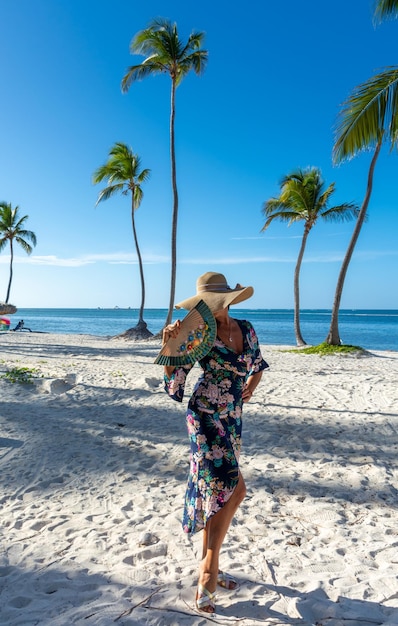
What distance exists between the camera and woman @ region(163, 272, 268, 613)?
2.27 m

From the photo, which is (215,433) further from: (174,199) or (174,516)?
(174,199)

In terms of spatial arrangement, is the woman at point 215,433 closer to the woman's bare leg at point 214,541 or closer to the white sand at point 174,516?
the woman's bare leg at point 214,541

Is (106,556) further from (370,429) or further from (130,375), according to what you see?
(130,375)

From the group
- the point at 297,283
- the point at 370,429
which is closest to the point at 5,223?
the point at 297,283

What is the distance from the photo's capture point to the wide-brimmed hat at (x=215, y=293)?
7.79ft

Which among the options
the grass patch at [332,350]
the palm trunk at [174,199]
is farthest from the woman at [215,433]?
the palm trunk at [174,199]

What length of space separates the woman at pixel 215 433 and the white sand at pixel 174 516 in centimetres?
36

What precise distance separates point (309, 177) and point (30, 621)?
17838 millimetres

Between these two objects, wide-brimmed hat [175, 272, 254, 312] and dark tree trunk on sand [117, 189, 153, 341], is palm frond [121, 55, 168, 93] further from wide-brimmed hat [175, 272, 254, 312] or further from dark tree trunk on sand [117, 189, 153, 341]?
wide-brimmed hat [175, 272, 254, 312]

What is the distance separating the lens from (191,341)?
2.30 metres

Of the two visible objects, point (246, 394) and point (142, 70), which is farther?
point (142, 70)

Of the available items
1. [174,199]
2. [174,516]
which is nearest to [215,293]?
[174,516]

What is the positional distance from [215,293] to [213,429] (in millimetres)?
764

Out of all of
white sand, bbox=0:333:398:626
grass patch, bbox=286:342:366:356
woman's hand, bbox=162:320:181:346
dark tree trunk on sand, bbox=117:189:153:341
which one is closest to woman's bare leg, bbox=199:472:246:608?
white sand, bbox=0:333:398:626
